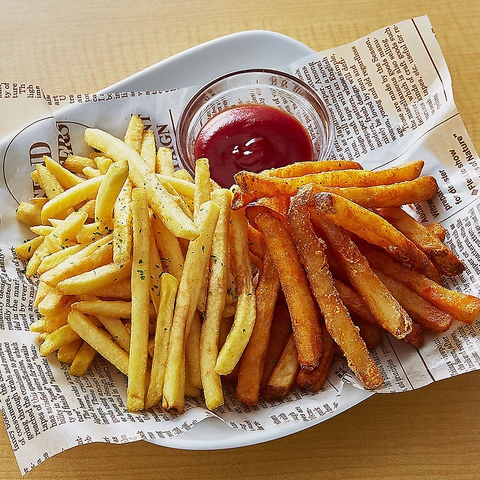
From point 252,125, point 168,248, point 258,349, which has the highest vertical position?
point 252,125

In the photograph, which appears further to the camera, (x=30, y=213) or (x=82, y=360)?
(x=30, y=213)

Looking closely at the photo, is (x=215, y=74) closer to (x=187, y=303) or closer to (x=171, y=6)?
(x=171, y=6)

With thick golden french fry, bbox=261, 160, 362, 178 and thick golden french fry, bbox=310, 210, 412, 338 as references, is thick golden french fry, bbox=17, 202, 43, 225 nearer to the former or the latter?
thick golden french fry, bbox=261, 160, 362, 178

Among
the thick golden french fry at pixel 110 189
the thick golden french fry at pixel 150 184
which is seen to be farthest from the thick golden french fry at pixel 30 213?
the thick golden french fry at pixel 110 189

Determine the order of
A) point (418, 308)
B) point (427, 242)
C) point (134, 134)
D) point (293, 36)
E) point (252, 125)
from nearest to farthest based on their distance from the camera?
point (418, 308) < point (427, 242) < point (134, 134) < point (252, 125) < point (293, 36)

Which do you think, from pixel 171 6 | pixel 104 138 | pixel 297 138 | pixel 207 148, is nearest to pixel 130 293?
pixel 104 138

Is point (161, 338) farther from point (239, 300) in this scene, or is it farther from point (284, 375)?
point (284, 375)

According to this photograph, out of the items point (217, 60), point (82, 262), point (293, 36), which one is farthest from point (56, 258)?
point (293, 36)

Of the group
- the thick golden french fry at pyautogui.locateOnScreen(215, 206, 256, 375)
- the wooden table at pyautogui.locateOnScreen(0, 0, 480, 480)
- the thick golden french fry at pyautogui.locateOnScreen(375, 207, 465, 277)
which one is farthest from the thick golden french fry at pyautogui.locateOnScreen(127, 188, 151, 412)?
the thick golden french fry at pyautogui.locateOnScreen(375, 207, 465, 277)
